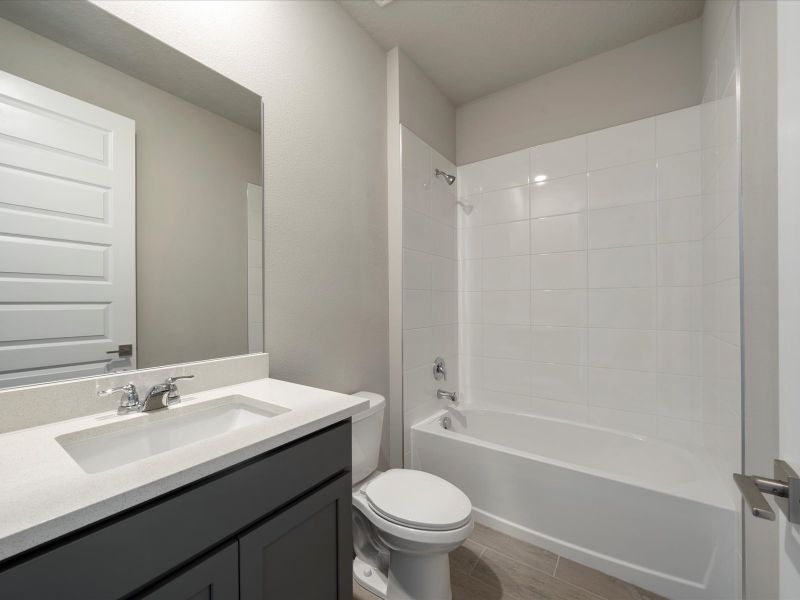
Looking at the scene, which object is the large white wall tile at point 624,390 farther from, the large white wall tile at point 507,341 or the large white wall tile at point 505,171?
the large white wall tile at point 505,171

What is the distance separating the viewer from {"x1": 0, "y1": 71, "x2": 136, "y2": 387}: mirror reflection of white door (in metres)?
0.82

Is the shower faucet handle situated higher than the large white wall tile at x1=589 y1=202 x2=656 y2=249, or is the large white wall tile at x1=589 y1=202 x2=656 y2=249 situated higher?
the large white wall tile at x1=589 y1=202 x2=656 y2=249

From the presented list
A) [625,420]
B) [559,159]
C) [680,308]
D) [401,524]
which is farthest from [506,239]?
[401,524]

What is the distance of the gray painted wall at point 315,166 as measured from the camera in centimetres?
128

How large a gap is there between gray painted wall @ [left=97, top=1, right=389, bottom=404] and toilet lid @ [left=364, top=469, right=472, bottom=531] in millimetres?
480

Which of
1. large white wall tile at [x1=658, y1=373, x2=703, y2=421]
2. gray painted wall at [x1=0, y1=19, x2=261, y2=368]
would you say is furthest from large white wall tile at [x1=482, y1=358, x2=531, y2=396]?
gray painted wall at [x1=0, y1=19, x2=261, y2=368]

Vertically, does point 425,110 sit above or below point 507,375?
above

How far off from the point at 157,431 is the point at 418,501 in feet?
3.06

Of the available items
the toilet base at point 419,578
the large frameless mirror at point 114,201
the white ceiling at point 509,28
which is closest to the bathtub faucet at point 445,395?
the toilet base at point 419,578

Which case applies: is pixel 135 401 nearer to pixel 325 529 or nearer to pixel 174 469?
pixel 174 469

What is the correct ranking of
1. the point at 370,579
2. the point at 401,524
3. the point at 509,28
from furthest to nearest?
1. the point at 509,28
2. the point at 370,579
3. the point at 401,524

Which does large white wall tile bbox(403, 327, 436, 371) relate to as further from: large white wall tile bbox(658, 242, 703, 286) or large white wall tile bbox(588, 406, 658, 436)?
large white wall tile bbox(658, 242, 703, 286)

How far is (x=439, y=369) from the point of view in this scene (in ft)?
7.54

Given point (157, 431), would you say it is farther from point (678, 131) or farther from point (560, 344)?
point (678, 131)
